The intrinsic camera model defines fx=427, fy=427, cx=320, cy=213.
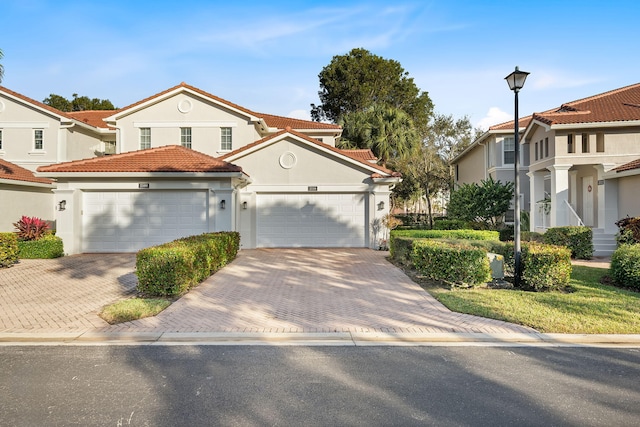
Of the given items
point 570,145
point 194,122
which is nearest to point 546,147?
point 570,145

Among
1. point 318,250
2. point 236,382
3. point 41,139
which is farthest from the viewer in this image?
point 41,139

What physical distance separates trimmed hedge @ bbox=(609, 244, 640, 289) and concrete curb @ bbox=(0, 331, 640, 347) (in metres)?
3.65

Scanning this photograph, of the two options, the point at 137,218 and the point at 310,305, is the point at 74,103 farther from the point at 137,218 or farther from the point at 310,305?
the point at 310,305

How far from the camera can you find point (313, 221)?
17.5 metres

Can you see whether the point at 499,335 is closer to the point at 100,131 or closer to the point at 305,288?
the point at 305,288

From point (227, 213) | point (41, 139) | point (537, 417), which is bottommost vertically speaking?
point (537, 417)

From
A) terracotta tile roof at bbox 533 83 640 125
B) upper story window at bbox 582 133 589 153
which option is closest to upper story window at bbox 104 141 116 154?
terracotta tile roof at bbox 533 83 640 125

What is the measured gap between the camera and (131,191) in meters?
15.5

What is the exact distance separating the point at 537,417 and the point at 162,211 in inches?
556

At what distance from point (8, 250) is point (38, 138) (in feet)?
38.0

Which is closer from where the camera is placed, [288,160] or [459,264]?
[459,264]

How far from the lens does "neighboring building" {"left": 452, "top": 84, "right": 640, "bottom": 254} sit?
55.6ft

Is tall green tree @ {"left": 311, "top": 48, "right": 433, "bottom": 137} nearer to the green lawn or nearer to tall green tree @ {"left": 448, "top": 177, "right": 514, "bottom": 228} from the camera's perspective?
tall green tree @ {"left": 448, "top": 177, "right": 514, "bottom": 228}

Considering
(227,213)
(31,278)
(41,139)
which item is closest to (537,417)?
(31,278)
